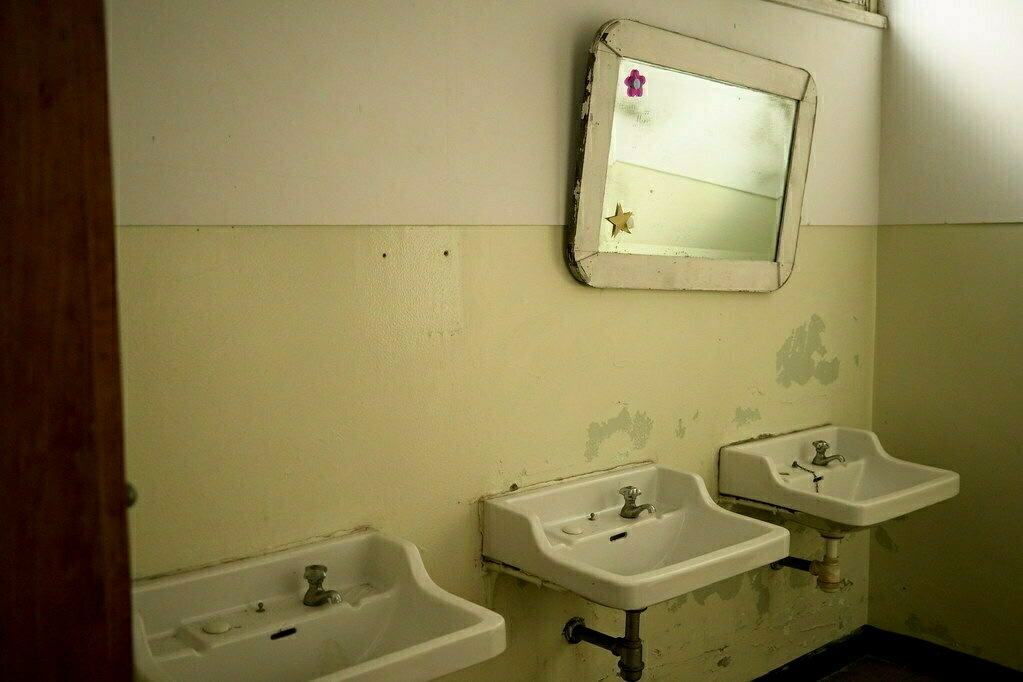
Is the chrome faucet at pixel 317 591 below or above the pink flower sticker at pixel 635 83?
below

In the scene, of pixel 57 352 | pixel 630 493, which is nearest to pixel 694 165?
pixel 630 493

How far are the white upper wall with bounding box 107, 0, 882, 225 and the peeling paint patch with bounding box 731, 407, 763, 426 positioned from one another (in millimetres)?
850

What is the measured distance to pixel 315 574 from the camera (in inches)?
60.3

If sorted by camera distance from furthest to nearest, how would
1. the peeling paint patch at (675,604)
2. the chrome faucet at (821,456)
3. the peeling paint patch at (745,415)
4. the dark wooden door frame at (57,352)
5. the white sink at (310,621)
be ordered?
1. the chrome faucet at (821,456)
2. the peeling paint patch at (745,415)
3. the peeling paint patch at (675,604)
4. the white sink at (310,621)
5. the dark wooden door frame at (57,352)

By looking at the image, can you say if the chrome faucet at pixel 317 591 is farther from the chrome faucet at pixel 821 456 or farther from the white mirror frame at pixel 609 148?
the chrome faucet at pixel 821 456

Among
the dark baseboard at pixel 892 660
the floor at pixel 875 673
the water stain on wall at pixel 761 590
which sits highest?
the water stain on wall at pixel 761 590

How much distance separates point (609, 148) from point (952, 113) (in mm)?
1332

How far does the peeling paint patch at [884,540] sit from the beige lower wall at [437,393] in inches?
20.3

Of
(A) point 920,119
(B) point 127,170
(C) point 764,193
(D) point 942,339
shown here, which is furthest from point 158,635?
(A) point 920,119

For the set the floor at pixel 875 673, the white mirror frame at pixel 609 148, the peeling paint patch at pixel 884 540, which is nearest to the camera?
the white mirror frame at pixel 609 148

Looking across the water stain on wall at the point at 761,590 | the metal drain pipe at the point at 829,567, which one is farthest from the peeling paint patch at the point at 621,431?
the water stain on wall at the point at 761,590

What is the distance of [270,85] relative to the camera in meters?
1.51

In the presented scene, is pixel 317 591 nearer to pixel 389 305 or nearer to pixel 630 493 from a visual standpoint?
pixel 389 305

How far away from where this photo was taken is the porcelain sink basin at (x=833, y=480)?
7.04 feet
